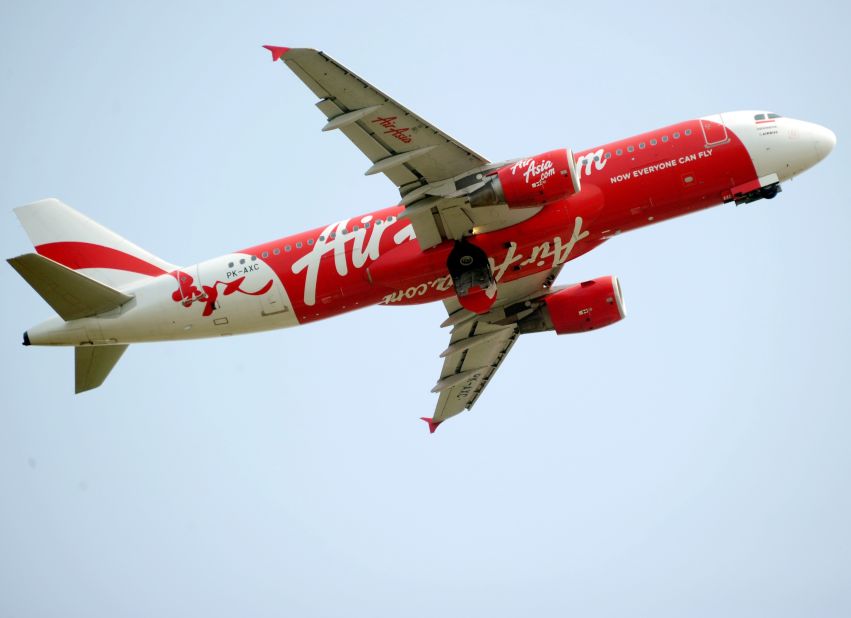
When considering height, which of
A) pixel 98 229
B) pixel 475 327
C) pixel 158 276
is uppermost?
pixel 98 229

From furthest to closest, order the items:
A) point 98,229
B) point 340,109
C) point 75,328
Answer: point 98,229
point 75,328
point 340,109

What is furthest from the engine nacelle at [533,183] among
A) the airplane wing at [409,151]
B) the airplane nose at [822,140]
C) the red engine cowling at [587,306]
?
the airplane nose at [822,140]

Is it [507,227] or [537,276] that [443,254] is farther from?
[537,276]

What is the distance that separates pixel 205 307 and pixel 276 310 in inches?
117

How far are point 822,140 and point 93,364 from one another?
3164 centimetres

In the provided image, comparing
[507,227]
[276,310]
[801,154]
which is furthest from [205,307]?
[801,154]

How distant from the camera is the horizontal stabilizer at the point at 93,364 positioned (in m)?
45.9

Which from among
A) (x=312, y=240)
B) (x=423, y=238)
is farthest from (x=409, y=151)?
(x=312, y=240)

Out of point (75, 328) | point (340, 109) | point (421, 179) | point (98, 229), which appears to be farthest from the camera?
point (98, 229)

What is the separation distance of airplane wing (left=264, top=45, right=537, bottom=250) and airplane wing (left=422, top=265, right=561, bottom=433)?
19.8 feet

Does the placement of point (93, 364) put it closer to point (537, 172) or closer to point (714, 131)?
point (537, 172)

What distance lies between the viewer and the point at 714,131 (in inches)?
1705

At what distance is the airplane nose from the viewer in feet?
143

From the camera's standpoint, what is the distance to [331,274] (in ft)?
146
